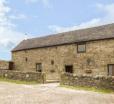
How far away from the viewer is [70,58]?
1247 inches

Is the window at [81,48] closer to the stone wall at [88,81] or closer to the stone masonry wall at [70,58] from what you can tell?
the stone masonry wall at [70,58]

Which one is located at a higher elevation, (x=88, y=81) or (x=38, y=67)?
(x=38, y=67)

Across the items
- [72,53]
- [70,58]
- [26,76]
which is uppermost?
[72,53]

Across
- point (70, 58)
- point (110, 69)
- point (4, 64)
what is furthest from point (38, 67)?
point (110, 69)

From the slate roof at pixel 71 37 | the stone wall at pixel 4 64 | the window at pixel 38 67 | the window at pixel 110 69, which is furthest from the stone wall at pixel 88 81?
the stone wall at pixel 4 64

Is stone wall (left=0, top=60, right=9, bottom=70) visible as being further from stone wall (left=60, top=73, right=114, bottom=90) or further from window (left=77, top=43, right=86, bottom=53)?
stone wall (left=60, top=73, right=114, bottom=90)

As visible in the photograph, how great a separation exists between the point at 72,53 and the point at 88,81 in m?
10.0

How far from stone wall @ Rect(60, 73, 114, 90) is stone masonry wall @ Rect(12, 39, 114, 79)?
594 cm

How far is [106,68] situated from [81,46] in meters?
4.24

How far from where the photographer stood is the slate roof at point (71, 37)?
1160 inches

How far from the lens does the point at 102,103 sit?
49.0ft

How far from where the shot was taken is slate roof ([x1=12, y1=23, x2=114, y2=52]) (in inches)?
1160

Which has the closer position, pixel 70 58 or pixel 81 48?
pixel 81 48

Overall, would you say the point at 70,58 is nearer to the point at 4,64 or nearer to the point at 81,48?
the point at 81,48
